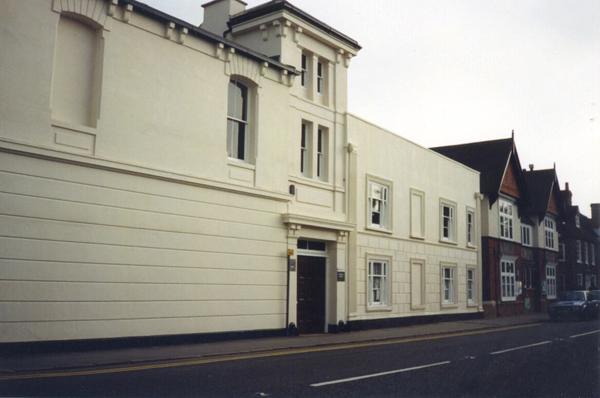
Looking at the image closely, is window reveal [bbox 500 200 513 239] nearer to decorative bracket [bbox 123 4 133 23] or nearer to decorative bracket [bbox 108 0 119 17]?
decorative bracket [bbox 123 4 133 23]

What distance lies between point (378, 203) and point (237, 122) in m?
8.31

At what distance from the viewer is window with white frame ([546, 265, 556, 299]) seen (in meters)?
45.6

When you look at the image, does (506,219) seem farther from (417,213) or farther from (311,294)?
(311,294)

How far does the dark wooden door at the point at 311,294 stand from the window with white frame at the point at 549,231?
101 feet

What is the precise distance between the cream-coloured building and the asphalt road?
3.31 metres

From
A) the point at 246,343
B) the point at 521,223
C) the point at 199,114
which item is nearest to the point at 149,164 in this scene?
the point at 199,114

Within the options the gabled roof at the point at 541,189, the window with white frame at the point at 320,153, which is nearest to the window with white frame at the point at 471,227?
the gabled roof at the point at 541,189

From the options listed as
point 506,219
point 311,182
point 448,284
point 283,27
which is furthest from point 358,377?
point 506,219

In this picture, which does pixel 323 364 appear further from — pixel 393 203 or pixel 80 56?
pixel 393 203

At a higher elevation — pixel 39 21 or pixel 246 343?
pixel 39 21

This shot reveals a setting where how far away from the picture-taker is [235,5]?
2175 centimetres

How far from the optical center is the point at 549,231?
4647 centimetres

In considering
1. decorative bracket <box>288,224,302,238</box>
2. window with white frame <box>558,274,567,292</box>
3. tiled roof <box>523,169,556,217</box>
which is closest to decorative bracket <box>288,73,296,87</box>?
decorative bracket <box>288,224,302,238</box>

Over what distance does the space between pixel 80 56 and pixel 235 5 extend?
921 centimetres
